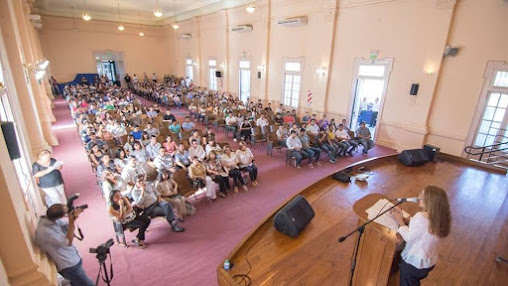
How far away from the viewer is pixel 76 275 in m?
2.85

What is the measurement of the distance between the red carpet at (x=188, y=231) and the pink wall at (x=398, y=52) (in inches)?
146

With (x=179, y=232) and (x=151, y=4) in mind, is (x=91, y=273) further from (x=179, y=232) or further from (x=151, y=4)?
(x=151, y=4)

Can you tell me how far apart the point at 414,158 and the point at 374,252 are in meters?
4.99

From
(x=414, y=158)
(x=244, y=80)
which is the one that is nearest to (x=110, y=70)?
(x=244, y=80)

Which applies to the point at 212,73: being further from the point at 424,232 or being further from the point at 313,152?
the point at 424,232

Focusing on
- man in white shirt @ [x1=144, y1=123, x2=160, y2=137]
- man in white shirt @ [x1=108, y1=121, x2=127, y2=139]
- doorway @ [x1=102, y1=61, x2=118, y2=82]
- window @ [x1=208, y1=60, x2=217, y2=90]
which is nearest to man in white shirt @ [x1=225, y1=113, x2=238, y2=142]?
man in white shirt @ [x1=144, y1=123, x2=160, y2=137]

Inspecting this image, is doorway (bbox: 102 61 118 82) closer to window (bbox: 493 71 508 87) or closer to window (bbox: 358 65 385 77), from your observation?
window (bbox: 358 65 385 77)

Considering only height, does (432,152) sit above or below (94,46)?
below

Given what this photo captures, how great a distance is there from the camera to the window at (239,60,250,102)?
15101 millimetres

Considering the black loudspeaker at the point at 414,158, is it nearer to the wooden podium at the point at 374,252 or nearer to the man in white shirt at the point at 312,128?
the man in white shirt at the point at 312,128

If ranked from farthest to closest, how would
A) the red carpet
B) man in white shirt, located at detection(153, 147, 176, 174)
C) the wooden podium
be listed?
man in white shirt, located at detection(153, 147, 176, 174) → the red carpet → the wooden podium

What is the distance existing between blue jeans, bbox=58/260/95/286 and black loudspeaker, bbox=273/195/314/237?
253cm

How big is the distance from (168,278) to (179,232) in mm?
1039

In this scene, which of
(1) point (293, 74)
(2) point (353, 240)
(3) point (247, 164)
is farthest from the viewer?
(1) point (293, 74)
